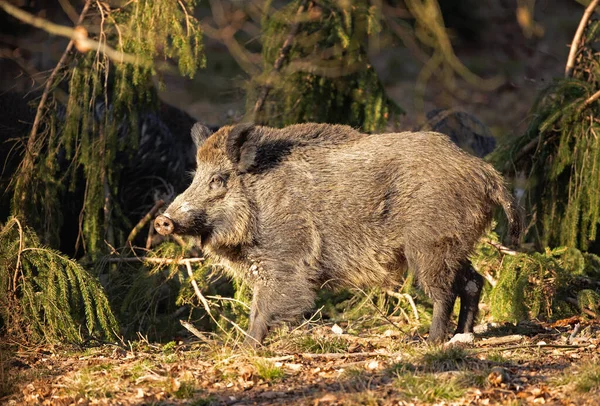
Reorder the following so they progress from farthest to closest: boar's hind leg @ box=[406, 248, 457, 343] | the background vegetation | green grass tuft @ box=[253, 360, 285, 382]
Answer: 1. the background vegetation
2. boar's hind leg @ box=[406, 248, 457, 343]
3. green grass tuft @ box=[253, 360, 285, 382]

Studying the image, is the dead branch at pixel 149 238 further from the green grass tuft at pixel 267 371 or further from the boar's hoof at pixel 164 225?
the green grass tuft at pixel 267 371

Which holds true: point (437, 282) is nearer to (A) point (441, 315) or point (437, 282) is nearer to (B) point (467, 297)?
(A) point (441, 315)

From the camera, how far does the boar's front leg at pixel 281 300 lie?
20.4 ft

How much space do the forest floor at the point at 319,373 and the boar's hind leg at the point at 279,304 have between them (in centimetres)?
16

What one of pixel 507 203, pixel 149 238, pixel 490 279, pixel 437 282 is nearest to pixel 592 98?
pixel 490 279

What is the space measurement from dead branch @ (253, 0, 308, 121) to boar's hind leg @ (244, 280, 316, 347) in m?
2.89

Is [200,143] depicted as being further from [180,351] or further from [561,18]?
[561,18]

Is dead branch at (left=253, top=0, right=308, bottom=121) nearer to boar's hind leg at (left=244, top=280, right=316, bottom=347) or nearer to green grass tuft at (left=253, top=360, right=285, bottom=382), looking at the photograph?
boar's hind leg at (left=244, top=280, right=316, bottom=347)

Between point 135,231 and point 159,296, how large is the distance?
72cm

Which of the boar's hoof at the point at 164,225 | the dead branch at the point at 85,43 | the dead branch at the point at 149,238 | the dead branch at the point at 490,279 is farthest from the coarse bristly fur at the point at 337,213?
the dead branch at the point at 149,238

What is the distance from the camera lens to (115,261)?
7758mm

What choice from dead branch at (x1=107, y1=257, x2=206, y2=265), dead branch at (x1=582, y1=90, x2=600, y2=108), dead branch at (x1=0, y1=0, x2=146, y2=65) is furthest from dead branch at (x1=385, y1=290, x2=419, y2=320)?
dead branch at (x1=0, y1=0, x2=146, y2=65)

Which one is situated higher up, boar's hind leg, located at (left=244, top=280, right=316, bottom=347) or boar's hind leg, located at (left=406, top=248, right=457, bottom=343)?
boar's hind leg, located at (left=406, top=248, right=457, bottom=343)

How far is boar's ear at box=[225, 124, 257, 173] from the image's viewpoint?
6414 mm
